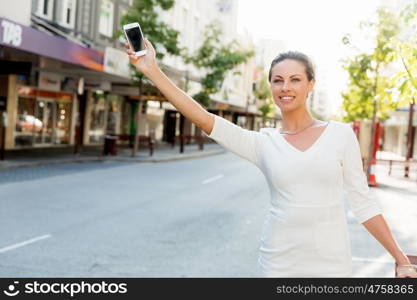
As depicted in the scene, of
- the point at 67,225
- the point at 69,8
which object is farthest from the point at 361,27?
the point at 67,225

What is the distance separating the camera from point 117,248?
8102mm

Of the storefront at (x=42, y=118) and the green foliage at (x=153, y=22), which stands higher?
the green foliage at (x=153, y=22)

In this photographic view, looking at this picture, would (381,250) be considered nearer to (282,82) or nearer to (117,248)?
(117,248)

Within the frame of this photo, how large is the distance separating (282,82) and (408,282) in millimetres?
965

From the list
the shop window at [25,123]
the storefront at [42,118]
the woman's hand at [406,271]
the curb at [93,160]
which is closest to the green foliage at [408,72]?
the woman's hand at [406,271]

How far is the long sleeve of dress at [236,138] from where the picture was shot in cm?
265

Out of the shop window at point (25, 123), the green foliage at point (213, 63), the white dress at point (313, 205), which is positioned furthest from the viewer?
the green foliage at point (213, 63)

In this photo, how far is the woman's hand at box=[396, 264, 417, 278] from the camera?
2527 millimetres

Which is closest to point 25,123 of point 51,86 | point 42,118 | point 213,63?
point 42,118

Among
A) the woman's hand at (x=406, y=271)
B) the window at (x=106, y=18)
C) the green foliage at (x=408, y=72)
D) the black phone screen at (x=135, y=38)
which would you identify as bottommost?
the woman's hand at (x=406, y=271)

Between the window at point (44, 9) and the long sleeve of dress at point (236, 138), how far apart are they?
23.2 meters

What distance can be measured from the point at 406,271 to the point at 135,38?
1.47 metres

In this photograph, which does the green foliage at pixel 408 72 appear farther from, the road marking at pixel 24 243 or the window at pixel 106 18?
the window at pixel 106 18

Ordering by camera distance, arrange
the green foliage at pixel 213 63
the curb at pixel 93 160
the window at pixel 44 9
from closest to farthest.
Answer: the curb at pixel 93 160, the window at pixel 44 9, the green foliage at pixel 213 63
